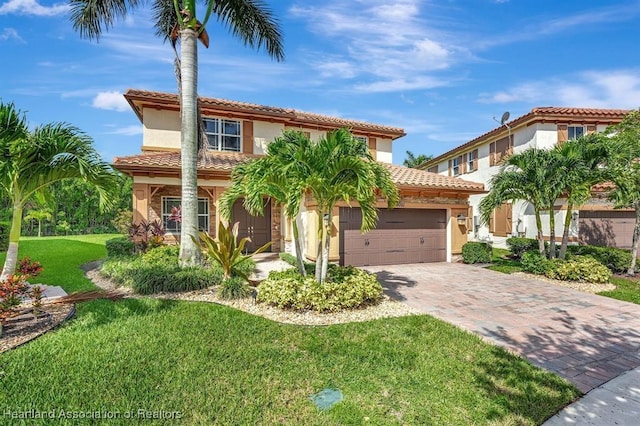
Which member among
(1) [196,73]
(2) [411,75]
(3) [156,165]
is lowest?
(3) [156,165]

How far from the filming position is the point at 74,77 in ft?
30.5

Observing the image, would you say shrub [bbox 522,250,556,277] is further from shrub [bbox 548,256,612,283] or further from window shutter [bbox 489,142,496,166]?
window shutter [bbox 489,142,496,166]

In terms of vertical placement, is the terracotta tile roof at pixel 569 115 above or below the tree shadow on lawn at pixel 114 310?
above

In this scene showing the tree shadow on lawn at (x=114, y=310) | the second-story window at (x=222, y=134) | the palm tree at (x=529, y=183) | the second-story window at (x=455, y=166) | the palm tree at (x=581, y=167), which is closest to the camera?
the tree shadow on lawn at (x=114, y=310)

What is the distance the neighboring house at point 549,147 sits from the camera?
1453 cm

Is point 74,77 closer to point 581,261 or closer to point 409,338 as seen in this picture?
point 409,338

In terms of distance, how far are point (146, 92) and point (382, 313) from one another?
43.0 ft

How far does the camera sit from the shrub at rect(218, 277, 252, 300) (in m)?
6.59

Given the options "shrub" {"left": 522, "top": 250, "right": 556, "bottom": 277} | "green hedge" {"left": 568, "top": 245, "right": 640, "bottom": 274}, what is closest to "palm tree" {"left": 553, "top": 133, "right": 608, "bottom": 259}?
"shrub" {"left": 522, "top": 250, "right": 556, "bottom": 277}

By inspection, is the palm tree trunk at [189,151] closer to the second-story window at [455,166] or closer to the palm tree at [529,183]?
the palm tree at [529,183]

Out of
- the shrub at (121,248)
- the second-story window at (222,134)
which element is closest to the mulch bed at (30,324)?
the shrub at (121,248)

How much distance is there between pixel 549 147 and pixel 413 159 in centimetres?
1965

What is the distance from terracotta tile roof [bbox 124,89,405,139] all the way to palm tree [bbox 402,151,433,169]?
60.7 ft

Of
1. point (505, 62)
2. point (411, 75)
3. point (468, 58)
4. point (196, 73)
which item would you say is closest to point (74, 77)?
point (196, 73)
